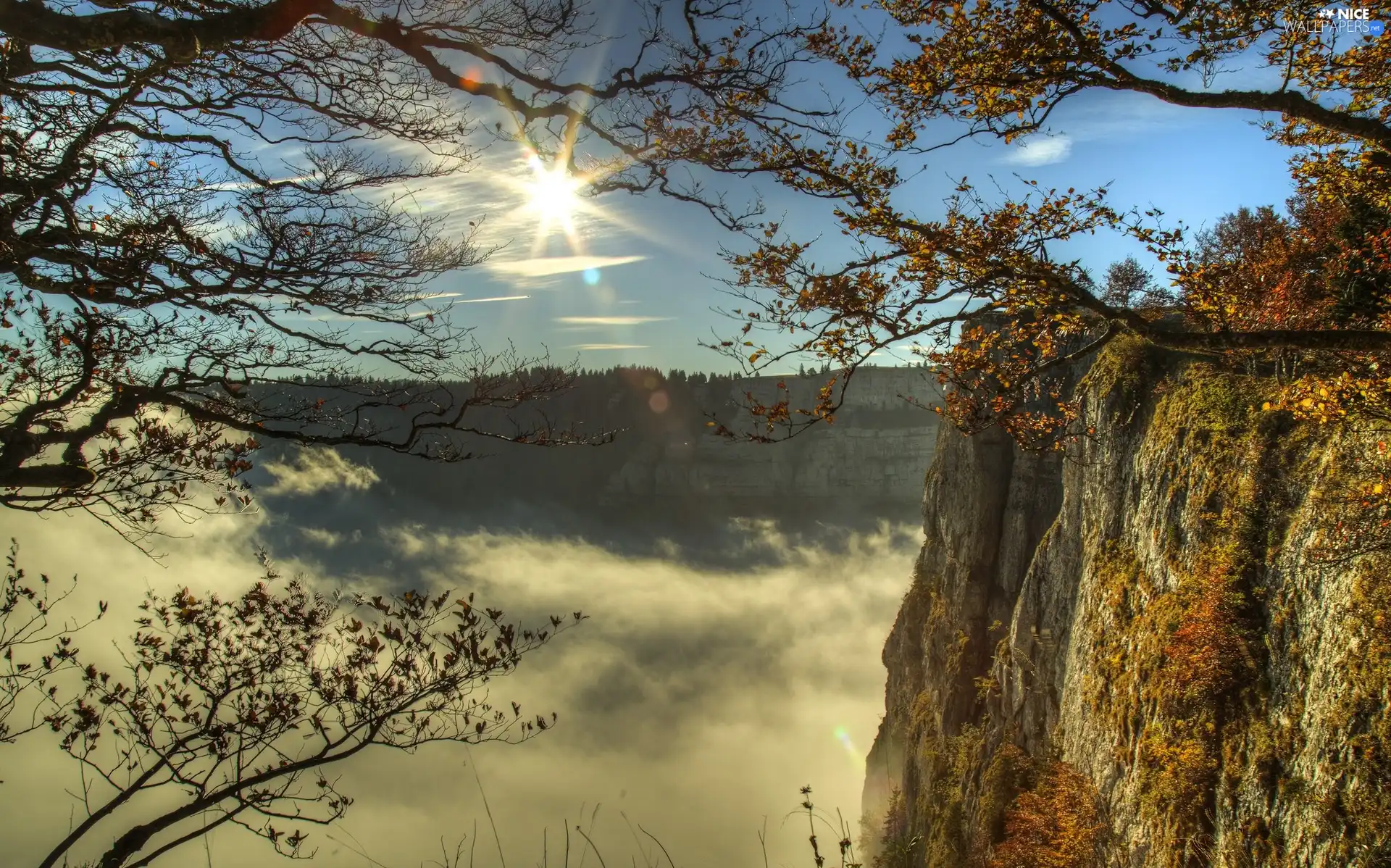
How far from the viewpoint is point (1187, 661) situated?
9.41 m

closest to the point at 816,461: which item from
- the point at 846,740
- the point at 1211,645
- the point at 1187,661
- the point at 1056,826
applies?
the point at 846,740

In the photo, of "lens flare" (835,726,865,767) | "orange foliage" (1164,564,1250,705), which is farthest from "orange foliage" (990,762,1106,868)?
"lens flare" (835,726,865,767)

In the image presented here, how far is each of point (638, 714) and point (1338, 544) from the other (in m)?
105

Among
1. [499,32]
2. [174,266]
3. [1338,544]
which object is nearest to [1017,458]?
[1338,544]

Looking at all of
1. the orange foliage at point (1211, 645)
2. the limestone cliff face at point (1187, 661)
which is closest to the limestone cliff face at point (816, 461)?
the limestone cliff face at point (1187, 661)

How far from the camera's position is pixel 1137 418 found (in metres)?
13.9

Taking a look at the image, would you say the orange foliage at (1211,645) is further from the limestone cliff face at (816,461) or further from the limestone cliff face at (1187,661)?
the limestone cliff face at (816,461)

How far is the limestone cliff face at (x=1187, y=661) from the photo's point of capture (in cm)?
691

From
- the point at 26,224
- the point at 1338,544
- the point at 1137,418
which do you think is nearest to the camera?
the point at 26,224

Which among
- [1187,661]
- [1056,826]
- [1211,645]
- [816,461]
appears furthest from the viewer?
[816,461]

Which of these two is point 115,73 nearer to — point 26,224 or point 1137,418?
point 26,224

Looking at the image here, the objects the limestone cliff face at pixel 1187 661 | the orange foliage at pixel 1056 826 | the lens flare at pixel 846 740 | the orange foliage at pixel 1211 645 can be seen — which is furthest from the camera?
the lens flare at pixel 846 740

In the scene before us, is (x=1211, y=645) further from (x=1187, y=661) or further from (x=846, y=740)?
(x=846, y=740)

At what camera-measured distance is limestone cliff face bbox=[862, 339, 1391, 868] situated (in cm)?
691
